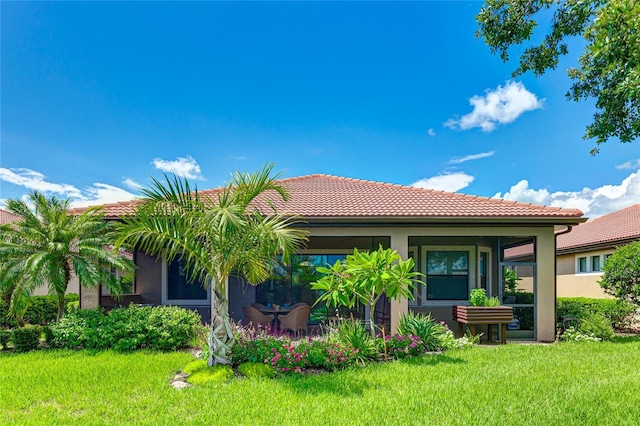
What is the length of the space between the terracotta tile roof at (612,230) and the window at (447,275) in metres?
7.47

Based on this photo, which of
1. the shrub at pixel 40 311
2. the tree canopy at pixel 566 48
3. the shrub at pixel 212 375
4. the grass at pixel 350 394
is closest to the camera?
the grass at pixel 350 394

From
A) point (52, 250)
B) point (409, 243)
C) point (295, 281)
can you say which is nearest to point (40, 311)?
point (52, 250)

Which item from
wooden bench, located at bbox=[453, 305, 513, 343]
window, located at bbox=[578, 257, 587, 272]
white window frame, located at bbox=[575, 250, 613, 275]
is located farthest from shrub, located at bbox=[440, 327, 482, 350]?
window, located at bbox=[578, 257, 587, 272]

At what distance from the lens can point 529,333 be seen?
11.5m

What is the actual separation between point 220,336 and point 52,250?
556cm

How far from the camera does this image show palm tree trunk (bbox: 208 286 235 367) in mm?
7062

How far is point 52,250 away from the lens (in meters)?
9.56

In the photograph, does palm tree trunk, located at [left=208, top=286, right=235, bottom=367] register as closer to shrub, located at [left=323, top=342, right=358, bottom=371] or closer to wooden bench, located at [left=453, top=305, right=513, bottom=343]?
shrub, located at [left=323, top=342, right=358, bottom=371]

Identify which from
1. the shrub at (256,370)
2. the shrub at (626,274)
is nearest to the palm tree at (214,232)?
the shrub at (256,370)

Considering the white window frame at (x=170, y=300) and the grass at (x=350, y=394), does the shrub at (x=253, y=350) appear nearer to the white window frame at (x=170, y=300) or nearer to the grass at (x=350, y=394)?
the grass at (x=350, y=394)

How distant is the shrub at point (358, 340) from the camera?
7.84 metres

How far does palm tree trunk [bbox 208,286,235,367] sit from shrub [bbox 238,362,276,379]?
0.33 meters

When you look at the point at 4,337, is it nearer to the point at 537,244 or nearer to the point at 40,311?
the point at 40,311

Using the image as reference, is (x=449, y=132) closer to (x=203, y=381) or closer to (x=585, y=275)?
(x=585, y=275)
